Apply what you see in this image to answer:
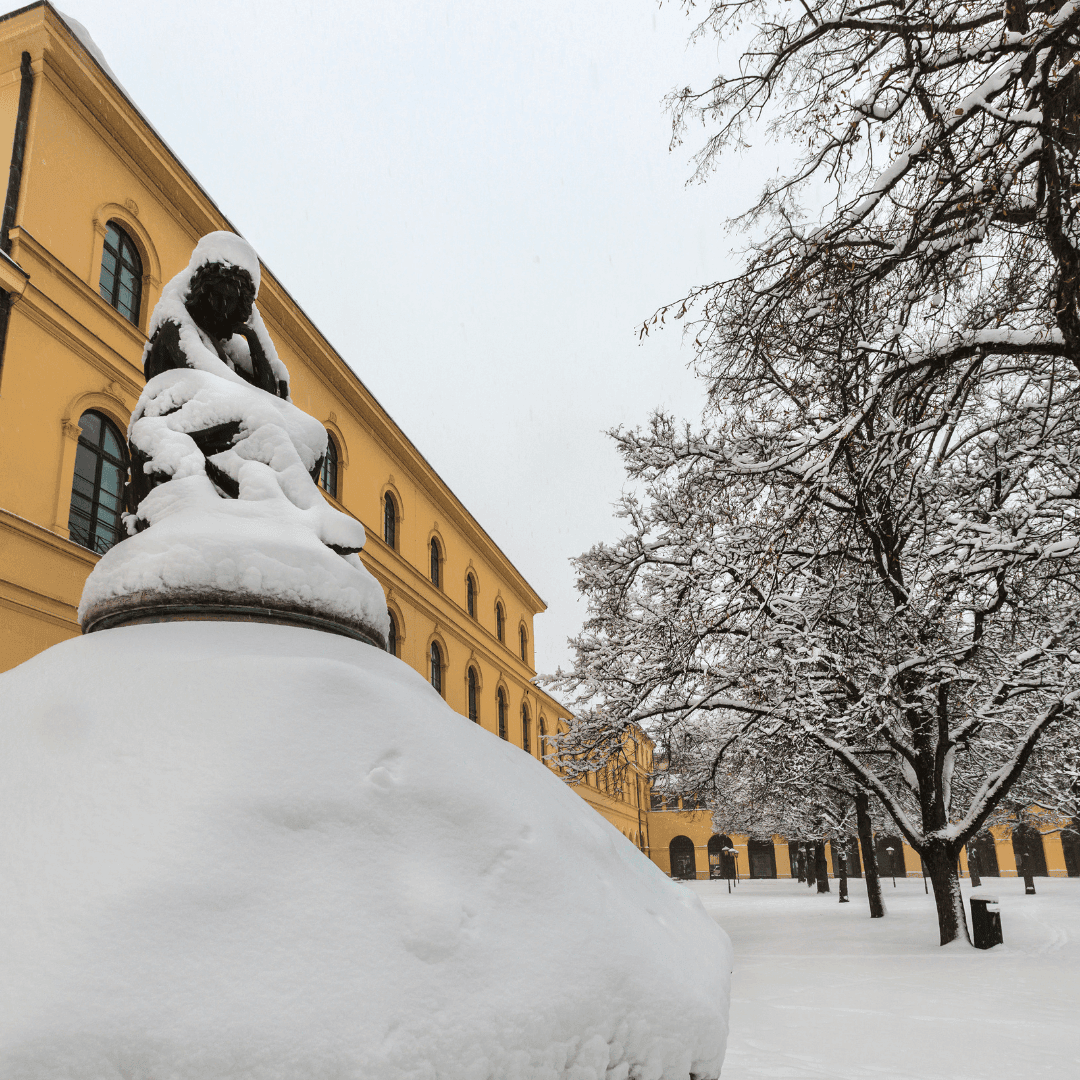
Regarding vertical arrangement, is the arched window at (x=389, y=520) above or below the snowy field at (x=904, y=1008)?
above

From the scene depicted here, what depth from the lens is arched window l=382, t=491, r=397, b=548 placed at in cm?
2466

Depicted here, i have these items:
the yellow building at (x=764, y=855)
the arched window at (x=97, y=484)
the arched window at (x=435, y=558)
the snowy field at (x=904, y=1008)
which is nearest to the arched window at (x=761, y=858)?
the yellow building at (x=764, y=855)

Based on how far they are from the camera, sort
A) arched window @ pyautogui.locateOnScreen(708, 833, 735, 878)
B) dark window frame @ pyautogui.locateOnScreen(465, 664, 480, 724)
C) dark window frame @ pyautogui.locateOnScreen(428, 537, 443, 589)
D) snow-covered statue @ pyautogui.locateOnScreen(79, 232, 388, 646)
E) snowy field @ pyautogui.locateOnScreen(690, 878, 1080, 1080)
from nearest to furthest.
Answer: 1. snow-covered statue @ pyautogui.locateOnScreen(79, 232, 388, 646)
2. snowy field @ pyautogui.locateOnScreen(690, 878, 1080, 1080)
3. dark window frame @ pyautogui.locateOnScreen(428, 537, 443, 589)
4. dark window frame @ pyautogui.locateOnScreen(465, 664, 480, 724)
5. arched window @ pyautogui.locateOnScreen(708, 833, 735, 878)

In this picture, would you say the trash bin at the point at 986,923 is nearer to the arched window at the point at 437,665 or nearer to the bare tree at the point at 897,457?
the bare tree at the point at 897,457

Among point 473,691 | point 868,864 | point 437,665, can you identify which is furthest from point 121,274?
point 868,864

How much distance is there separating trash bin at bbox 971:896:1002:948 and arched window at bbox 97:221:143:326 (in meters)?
15.9

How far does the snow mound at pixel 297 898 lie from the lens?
1582mm

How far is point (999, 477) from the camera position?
984 centimetres

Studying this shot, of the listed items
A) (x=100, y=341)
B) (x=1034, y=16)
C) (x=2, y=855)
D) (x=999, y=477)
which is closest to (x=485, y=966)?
(x=2, y=855)

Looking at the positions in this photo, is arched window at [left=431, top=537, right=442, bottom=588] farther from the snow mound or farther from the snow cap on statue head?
the snow mound

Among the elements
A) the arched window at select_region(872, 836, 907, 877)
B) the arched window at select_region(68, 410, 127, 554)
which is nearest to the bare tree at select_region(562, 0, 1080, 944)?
the arched window at select_region(68, 410, 127, 554)

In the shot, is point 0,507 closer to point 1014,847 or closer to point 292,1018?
point 292,1018

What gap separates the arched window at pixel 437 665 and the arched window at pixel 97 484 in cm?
1381

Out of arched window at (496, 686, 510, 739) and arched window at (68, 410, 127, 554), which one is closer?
arched window at (68, 410, 127, 554)
